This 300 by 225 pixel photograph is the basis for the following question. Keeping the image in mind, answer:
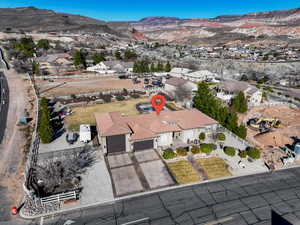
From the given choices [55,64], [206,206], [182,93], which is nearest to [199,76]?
[182,93]

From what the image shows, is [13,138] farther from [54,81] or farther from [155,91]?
[54,81]

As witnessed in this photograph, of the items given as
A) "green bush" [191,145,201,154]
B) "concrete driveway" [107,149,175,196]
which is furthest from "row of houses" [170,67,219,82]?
"concrete driveway" [107,149,175,196]

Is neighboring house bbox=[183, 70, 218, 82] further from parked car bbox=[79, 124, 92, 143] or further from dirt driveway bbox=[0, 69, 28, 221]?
dirt driveway bbox=[0, 69, 28, 221]

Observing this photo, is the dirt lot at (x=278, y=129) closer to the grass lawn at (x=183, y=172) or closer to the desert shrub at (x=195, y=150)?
the desert shrub at (x=195, y=150)

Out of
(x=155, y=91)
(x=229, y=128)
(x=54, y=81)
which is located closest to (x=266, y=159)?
(x=229, y=128)

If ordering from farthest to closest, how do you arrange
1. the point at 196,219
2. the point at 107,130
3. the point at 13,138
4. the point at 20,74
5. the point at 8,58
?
1. the point at 8,58
2. the point at 20,74
3. the point at 13,138
4. the point at 107,130
5. the point at 196,219

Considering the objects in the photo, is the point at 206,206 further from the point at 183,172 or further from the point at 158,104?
the point at 158,104
